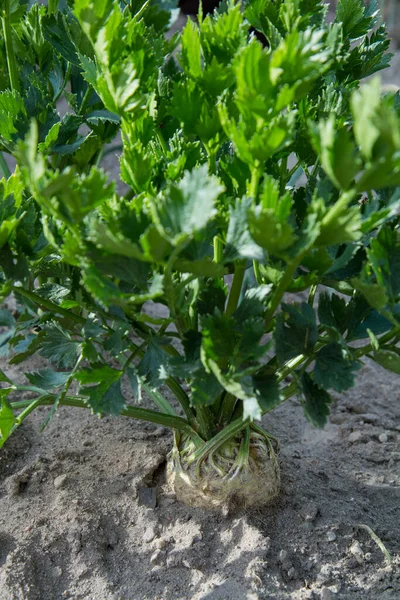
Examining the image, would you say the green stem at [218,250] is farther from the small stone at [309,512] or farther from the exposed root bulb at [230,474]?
the small stone at [309,512]

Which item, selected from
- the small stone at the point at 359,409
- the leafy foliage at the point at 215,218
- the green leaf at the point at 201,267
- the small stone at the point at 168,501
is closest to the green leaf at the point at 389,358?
the leafy foliage at the point at 215,218

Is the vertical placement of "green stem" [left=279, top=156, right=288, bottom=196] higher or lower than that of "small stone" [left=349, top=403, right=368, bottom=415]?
higher

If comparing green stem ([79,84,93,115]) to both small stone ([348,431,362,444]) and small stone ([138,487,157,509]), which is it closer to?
small stone ([138,487,157,509])

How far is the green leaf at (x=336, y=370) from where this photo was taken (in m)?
0.86

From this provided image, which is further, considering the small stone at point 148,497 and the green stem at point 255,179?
the small stone at point 148,497

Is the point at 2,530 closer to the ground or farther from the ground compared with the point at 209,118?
closer to the ground

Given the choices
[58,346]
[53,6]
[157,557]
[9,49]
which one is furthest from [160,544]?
[53,6]

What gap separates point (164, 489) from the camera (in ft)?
4.07

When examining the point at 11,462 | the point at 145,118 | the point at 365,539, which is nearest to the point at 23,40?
the point at 145,118

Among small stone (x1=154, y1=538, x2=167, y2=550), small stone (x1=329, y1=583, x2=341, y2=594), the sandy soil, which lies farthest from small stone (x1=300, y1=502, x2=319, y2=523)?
small stone (x1=154, y1=538, x2=167, y2=550)

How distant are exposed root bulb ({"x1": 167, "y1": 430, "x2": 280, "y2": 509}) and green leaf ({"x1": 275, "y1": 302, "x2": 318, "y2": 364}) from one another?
0.28 m

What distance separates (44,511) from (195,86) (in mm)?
749

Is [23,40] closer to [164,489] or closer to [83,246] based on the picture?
[83,246]

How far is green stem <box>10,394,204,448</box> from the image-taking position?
104 centimetres
